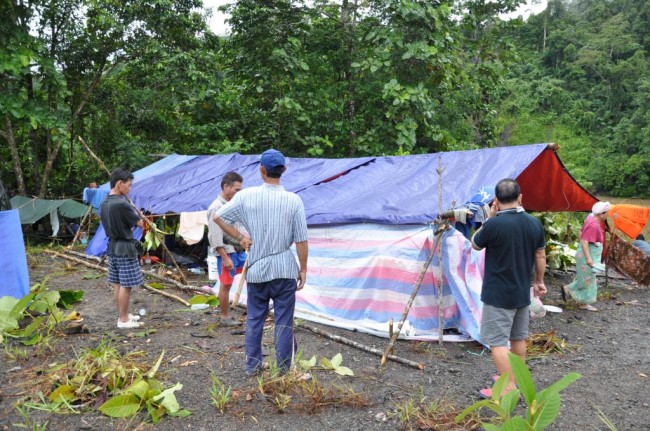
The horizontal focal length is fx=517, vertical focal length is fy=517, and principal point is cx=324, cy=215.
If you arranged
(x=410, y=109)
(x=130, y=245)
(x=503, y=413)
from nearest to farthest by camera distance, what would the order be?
(x=503, y=413) → (x=130, y=245) → (x=410, y=109)

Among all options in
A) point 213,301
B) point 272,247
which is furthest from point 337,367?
point 213,301

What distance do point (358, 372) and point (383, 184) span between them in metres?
2.83

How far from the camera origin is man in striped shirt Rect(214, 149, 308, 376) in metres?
3.51

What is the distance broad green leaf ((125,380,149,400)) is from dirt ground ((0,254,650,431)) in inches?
5.4

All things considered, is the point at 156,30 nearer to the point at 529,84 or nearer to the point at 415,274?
the point at 415,274

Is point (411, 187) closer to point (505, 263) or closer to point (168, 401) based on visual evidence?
point (505, 263)

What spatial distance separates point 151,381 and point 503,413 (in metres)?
2.30

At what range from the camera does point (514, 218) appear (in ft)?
11.2

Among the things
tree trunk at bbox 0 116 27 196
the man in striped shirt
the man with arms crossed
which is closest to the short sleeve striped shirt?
the man in striped shirt

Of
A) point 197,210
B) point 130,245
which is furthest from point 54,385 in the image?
point 197,210

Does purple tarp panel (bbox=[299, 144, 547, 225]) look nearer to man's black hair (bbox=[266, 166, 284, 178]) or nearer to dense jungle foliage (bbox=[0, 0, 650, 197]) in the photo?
man's black hair (bbox=[266, 166, 284, 178])

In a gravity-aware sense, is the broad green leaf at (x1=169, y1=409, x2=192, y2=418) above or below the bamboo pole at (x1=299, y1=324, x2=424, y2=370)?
above

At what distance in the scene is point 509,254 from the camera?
11.1ft

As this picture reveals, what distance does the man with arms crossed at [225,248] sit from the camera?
478 centimetres
